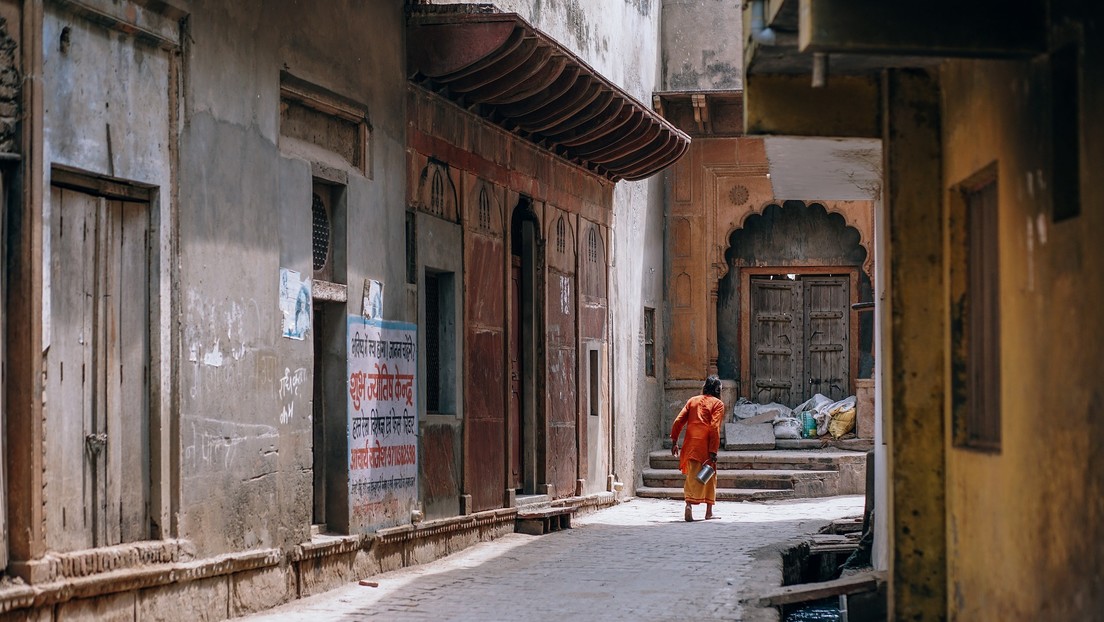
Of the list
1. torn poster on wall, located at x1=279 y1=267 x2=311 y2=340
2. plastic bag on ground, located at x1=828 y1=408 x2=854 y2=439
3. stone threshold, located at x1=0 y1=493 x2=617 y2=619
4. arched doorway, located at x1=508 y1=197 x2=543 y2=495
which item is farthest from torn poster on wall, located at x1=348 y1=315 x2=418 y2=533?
plastic bag on ground, located at x1=828 y1=408 x2=854 y2=439

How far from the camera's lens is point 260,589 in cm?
914

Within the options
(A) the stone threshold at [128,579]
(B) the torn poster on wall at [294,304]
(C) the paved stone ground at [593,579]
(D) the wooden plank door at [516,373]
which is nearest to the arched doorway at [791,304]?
(C) the paved stone ground at [593,579]

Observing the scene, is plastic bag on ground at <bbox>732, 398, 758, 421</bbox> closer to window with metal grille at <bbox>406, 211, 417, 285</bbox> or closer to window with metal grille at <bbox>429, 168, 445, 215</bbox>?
window with metal grille at <bbox>429, 168, 445, 215</bbox>

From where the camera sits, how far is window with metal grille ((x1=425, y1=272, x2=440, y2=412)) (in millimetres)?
12531

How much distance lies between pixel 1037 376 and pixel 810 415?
51.9ft

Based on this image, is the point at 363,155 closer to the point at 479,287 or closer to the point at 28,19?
the point at 479,287

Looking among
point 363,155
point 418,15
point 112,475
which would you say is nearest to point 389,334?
point 363,155

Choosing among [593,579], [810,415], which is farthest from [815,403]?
[593,579]

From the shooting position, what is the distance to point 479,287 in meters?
13.3

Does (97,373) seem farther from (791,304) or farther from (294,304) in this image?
(791,304)

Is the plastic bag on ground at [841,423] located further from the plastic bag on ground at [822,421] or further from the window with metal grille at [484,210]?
the window with metal grille at [484,210]

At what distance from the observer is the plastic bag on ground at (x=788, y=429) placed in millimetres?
20703

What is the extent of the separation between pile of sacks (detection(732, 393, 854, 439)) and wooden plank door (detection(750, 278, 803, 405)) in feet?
1.80

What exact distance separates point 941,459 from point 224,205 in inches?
174
